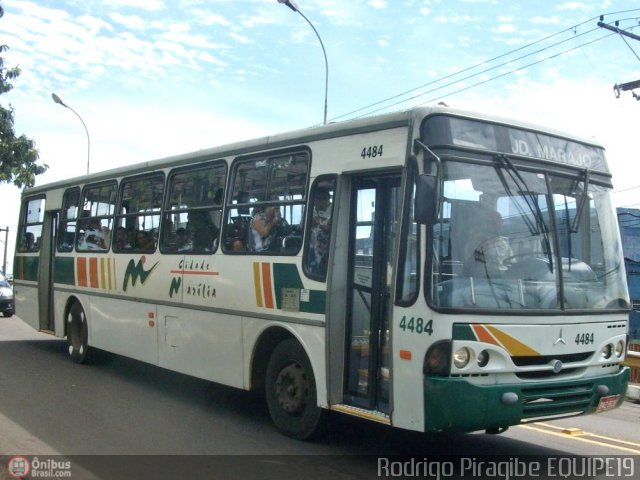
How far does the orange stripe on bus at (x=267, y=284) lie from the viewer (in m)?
7.29

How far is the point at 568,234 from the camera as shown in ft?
20.3

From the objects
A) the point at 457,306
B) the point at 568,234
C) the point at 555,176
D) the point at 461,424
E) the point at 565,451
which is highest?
the point at 555,176

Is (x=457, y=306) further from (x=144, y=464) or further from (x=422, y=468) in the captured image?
(x=144, y=464)

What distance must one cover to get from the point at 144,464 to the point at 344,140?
3362 mm

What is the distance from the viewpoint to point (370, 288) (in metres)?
6.41

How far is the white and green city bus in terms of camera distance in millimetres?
5562

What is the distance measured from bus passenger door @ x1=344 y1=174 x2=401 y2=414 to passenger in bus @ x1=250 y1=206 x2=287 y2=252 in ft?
3.39

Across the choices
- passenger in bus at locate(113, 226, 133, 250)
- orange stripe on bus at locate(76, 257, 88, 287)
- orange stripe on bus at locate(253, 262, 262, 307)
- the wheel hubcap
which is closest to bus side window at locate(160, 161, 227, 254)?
orange stripe on bus at locate(253, 262, 262, 307)


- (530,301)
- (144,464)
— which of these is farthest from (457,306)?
(144,464)

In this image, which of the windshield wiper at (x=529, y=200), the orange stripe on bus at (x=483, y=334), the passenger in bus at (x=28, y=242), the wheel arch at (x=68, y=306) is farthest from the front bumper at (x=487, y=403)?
the passenger in bus at (x=28, y=242)

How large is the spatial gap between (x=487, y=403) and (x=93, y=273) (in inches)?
295

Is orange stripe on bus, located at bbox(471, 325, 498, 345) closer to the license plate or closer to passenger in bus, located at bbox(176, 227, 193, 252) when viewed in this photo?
the license plate

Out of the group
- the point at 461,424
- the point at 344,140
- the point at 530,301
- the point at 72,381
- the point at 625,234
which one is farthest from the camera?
the point at 625,234

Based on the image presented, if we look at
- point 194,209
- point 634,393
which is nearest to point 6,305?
point 194,209
